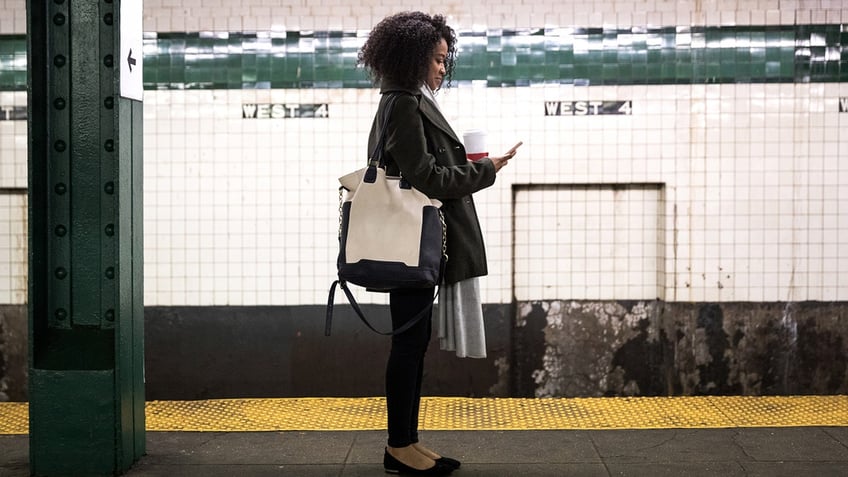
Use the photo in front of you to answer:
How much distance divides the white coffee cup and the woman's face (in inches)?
9.5

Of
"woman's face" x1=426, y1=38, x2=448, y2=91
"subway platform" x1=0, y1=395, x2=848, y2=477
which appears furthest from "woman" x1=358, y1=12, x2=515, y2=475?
"subway platform" x1=0, y1=395, x2=848, y2=477

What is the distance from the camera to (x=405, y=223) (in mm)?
3377

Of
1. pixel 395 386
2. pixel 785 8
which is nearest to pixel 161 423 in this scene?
pixel 395 386

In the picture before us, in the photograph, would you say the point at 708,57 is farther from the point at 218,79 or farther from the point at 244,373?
the point at 244,373

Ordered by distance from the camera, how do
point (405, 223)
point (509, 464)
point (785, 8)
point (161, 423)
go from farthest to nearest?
point (785, 8) → point (161, 423) → point (509, 464) → point (405, 223)

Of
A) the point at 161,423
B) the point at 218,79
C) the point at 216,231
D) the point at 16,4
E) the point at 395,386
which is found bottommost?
the point at 161,423

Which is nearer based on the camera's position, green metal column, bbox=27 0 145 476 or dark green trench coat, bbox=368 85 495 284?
dark green trench coat, bbox=368 85 495 284

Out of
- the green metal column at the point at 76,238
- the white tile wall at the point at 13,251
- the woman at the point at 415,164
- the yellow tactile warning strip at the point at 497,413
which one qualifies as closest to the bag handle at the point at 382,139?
the woman at the point at 415,164

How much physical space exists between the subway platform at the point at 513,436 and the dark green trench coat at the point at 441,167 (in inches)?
35.4

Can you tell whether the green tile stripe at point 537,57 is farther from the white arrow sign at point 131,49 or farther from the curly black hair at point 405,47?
the curly black hair at point 405,47

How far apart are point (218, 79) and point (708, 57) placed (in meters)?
2.66

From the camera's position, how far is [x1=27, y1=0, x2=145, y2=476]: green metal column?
11.6ft

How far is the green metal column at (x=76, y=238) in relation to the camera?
11.6 ft

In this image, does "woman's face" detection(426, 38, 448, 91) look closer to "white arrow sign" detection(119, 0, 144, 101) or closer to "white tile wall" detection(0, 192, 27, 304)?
"white arrow sign" detection(119, 0, 144, 101)
